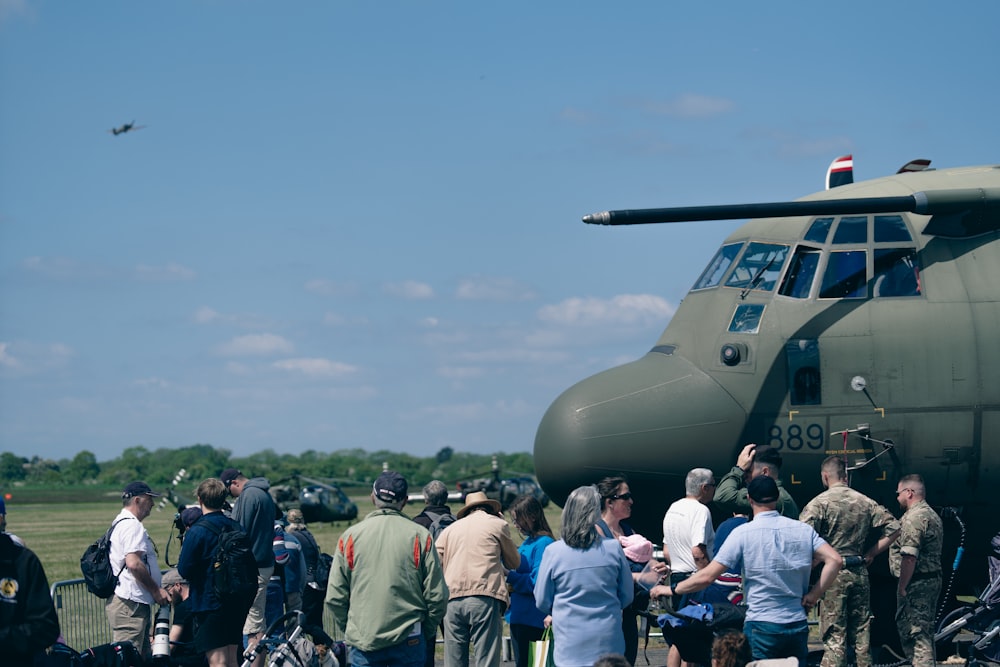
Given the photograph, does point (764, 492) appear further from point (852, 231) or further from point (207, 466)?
point (207, 466)

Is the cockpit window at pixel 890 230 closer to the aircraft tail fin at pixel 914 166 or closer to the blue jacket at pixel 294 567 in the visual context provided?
the aircraft tail fin at pixel 914 166

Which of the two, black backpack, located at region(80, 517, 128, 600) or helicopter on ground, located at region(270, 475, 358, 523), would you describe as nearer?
black backpack, located at region(80, 517, 128, 600)

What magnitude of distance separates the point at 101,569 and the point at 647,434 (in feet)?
17.4

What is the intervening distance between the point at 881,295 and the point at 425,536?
20.3 ft

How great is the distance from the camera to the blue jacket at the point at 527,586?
371 inches

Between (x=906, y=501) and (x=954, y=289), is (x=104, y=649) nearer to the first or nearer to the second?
(x=906, y=501)

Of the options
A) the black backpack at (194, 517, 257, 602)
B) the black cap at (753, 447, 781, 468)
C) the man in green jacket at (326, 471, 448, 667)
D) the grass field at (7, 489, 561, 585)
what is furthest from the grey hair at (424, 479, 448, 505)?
the man in green jacket at (326, 471, 448, 667)

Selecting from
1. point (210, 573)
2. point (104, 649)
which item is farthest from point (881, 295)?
point (104, 649)

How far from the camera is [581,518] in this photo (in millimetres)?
7641

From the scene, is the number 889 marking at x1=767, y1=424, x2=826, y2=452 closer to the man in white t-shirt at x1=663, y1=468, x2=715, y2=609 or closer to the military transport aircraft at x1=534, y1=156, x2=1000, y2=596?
the military transport aircraft at x1=534, y1=156, x2=1000, y2=596

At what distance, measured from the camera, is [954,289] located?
12070mm

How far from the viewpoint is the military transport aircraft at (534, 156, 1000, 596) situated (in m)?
11.9

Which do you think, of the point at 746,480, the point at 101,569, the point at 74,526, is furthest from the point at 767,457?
the point at 74,526

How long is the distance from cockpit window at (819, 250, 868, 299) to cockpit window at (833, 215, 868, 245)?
125 mm
